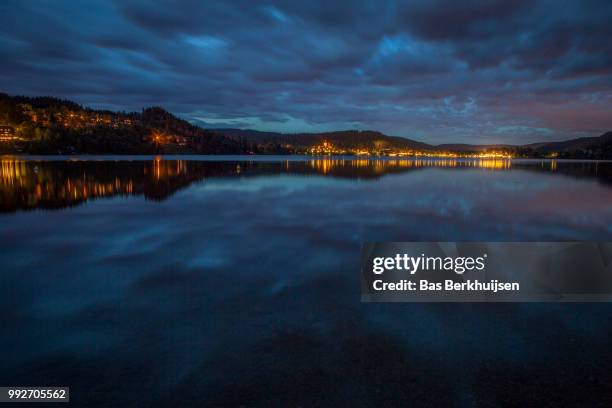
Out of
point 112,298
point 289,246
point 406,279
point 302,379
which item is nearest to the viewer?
point 302,379

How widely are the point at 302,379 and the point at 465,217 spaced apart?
15.7 meters

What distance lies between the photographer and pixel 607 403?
427 cm

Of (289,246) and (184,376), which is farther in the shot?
(289,246)

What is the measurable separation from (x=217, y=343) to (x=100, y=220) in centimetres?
1364

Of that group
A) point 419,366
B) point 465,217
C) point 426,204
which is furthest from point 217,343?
point 426,204

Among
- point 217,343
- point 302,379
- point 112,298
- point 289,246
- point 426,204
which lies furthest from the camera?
point 426,204

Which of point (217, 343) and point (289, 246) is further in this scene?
point (289, 246)

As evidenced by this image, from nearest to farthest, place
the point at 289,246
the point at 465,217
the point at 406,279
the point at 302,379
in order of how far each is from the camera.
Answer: the point at 302,379 < the point at 406,279 < the point at 289,246 < the point at 465,217

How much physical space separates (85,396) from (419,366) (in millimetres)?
4509

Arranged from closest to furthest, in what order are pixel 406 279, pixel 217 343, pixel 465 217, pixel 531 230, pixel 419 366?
pixel 419 366 < pixel 217 343 < pixel 406 279 < pixel 531 230 < pixel 465 217

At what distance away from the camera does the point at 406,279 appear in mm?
8141

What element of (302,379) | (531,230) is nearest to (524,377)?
(302,379)

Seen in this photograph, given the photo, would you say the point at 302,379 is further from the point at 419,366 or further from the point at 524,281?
the point at 524,281

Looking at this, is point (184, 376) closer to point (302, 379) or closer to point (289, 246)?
point (302, 379)
